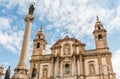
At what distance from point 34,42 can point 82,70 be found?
12857 mm

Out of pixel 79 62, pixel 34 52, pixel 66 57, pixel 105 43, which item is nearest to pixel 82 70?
pixel 79 62

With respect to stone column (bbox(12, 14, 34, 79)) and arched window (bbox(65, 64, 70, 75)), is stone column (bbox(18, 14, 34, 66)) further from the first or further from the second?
arched window (bbox(65, 64, 70, 75))

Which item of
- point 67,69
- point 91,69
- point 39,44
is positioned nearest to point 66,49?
point 67,69

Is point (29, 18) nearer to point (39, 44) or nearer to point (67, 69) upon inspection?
point (67, 69)

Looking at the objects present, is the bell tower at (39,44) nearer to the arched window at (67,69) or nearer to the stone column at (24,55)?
the arched window at (67,69)

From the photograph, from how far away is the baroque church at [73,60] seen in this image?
104 ft

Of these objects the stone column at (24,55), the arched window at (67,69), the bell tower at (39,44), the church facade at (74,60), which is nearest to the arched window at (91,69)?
the church facade at (74,60)

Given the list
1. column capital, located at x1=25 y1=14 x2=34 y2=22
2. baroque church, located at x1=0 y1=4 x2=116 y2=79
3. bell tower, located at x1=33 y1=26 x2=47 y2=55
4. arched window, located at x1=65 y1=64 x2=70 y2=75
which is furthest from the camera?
bell tower, located at x1=33 y1=26 x2=47 y2=55

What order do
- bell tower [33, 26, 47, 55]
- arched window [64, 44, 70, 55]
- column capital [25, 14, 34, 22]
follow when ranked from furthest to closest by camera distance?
bell tower [33, 26, 47, 55] → arched window [64, 44, 70, 55] → column capital [25, 14, 34, 22]

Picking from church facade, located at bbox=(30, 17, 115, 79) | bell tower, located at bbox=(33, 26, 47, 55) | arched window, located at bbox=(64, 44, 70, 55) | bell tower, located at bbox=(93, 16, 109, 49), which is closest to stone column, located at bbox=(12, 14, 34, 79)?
church facade, located at bbox=(30, 17, 115, 79)

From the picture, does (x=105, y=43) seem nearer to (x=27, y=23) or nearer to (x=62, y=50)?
(x=62, y=50)

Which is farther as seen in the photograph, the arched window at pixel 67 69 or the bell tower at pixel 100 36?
the bell tower at pixel 100 36

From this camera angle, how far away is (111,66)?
3091cm

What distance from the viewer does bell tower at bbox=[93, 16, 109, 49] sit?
111 feet
